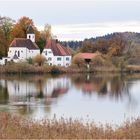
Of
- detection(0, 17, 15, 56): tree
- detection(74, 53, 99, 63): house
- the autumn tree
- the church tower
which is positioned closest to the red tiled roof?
detection(74, 53, 99, 63): house

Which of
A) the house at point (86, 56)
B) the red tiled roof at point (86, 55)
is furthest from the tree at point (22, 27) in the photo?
the house at point (86, 56)

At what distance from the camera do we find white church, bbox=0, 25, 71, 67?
63.4 m

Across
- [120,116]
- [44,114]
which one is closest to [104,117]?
[120,116]

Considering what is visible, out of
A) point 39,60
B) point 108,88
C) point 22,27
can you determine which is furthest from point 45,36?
point 108,88

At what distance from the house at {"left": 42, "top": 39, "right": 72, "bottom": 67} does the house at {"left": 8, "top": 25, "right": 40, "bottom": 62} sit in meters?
1.35

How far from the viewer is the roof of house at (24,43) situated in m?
63.1

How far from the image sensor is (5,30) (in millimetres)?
65875

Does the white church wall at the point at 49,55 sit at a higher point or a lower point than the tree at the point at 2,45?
lower

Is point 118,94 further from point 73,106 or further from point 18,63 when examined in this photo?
point 18,63

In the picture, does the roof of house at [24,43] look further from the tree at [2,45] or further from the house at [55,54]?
the house at [55,54]

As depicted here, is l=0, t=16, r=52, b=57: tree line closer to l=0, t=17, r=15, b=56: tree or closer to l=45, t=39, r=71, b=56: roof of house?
l=0, t=17, r=15, b=56: tree

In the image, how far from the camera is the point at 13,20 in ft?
218

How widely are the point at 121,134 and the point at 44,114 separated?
8.42m

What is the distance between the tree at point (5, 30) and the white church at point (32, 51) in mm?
1531
